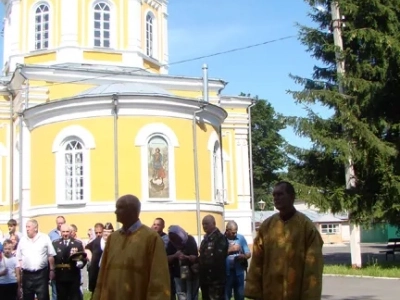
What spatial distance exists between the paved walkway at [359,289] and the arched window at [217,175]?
8722mm

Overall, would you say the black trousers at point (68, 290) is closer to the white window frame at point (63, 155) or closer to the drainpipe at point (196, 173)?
the white window frame at point (63, 155)

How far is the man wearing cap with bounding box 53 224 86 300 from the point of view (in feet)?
31.9

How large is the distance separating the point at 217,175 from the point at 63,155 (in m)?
6.19

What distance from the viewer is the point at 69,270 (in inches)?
385

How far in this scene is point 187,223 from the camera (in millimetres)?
23219

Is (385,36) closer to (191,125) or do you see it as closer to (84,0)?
(191,125)

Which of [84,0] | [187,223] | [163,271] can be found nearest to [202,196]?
[187,223]

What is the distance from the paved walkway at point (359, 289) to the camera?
1239 centimetres

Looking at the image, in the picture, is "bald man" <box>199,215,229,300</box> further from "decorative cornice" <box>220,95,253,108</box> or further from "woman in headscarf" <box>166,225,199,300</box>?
"decorative cornice" <box>220,95,253,108</box>

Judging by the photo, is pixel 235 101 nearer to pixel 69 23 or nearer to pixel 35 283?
pixel 69 23

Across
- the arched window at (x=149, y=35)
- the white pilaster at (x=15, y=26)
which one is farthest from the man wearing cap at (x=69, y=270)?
the arched window at (x=149, y=35)

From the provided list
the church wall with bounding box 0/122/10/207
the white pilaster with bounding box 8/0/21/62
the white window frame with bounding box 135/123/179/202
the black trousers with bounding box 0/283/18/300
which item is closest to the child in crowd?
the black trousers with bounding box 0/283/18/300

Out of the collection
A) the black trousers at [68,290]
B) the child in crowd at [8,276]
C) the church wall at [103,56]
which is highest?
the church wall at [103,56]

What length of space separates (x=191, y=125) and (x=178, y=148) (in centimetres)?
119
